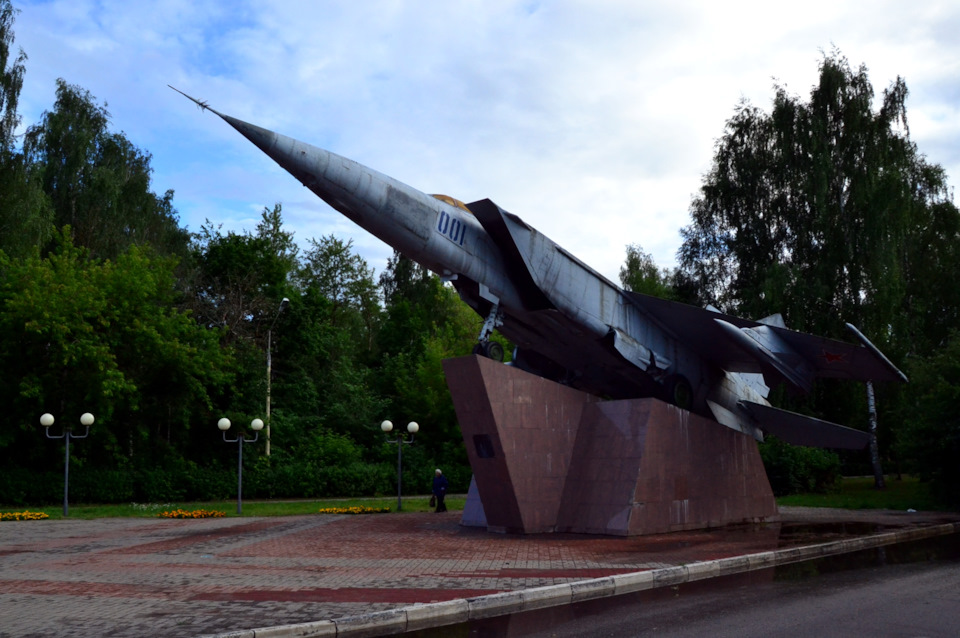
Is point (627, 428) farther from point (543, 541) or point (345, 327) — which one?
point (345, 327)

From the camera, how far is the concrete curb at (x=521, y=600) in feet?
23.2

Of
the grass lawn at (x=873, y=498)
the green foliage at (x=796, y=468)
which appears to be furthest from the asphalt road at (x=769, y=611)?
the green foliage at (x=796, y=468)

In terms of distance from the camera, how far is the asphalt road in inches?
278

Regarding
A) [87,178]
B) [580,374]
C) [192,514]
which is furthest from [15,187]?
[580,374]

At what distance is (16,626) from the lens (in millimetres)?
7090

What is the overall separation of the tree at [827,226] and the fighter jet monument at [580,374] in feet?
47.1

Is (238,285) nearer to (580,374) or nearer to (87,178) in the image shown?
(87,178)

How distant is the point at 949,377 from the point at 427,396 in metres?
20.9

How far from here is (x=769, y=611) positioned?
26.2 ft

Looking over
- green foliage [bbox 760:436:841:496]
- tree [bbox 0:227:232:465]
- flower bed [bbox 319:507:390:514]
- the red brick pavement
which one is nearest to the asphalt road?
the red brick pavement

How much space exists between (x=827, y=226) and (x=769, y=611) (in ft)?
89.0

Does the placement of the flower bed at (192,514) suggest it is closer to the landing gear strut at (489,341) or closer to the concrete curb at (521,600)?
the landing gear strut at (489,341)

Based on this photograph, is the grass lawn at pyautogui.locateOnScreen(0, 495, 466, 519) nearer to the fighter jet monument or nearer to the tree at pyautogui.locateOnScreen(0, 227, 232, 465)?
the tree at pyautogui.locateOnScreen(0, 227, 232, 465)

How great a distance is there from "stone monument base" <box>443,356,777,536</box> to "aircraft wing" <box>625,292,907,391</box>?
69.9 inches
